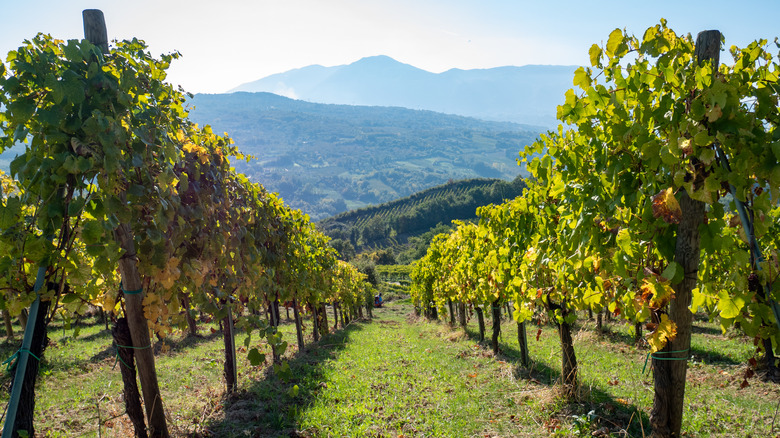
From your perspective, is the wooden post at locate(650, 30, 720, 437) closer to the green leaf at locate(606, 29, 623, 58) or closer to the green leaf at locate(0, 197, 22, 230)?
the green leaf at locate(606, 29, 623, 58)

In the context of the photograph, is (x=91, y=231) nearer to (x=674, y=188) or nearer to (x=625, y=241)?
(x=625, y=241)

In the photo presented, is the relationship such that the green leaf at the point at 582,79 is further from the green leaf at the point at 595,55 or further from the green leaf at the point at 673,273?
the green leaf at the point at 673,273

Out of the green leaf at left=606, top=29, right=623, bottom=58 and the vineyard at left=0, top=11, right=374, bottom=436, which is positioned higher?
the green leaf at left=606, top=29, right=623, bottom=58

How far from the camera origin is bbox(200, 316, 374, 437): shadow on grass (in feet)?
17.8

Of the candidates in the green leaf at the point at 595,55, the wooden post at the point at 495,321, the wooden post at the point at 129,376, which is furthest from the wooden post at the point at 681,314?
the wooden post at the point at 495,321

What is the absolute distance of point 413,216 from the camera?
119 m

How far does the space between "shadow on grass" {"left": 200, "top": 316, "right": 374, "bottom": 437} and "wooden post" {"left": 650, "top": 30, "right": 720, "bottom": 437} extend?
2930mm

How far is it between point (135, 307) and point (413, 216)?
380ft

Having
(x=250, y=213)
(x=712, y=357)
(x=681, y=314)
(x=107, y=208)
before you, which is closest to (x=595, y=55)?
(x=681, y=314)

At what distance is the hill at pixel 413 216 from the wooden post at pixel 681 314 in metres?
90.0

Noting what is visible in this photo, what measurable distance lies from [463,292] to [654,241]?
1053cm

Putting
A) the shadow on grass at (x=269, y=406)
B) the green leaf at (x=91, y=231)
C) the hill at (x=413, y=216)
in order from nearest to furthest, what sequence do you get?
the green leaf at (x=91, y=231) < the shadow on grass at (x=269, y=406) < the hill at (x=413, y=216)

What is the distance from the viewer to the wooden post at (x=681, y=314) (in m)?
2.45

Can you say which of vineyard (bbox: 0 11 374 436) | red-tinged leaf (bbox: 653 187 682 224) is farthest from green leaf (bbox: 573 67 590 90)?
vineyard (bbox: 0 11 374 436)
